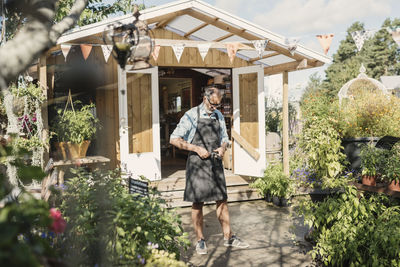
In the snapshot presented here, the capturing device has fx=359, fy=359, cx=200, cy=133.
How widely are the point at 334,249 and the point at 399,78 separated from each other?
26.2 m

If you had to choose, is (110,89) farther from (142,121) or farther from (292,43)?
(292,43)

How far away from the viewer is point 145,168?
6547mm

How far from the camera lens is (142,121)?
22.1 ft

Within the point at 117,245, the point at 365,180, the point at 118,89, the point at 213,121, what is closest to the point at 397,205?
the point at 365,180

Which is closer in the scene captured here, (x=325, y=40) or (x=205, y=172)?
(x=205, y=172)

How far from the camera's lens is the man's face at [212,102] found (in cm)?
398

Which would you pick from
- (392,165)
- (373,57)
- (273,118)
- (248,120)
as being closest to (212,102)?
(392,165)

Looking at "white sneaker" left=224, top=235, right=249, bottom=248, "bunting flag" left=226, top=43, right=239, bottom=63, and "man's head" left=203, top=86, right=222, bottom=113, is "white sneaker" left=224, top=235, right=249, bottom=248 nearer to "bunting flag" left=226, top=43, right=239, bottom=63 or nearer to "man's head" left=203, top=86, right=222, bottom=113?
"man's head" left=203, top=86, right=222, bottom=113

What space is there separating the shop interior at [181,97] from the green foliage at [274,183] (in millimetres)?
1709

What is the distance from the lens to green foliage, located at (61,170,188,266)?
2006 mm

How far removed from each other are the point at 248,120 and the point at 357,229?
178 inches

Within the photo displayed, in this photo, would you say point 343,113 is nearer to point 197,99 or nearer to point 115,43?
point 115,43

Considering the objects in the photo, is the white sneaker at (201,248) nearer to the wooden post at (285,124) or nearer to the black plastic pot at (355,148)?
the black plastic pot at (355,148)

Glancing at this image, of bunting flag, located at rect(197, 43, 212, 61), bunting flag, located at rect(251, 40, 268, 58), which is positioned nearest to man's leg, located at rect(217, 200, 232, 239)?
bunting flag, located at rect(197, 43, 212, 61)
